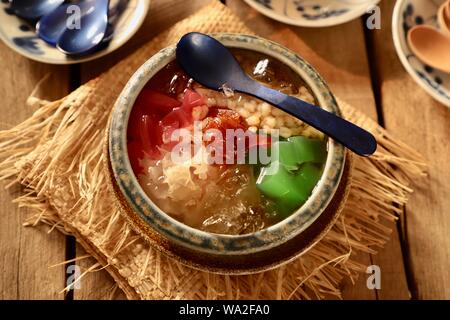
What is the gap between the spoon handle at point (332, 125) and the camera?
0.94m

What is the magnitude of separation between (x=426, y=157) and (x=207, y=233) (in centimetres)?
50

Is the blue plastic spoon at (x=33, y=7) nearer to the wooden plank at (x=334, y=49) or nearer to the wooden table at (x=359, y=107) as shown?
the wooden table at (x=359, y=107)

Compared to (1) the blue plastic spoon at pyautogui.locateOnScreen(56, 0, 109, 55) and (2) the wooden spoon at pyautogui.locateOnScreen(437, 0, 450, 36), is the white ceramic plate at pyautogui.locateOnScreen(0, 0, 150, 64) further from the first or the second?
(2) the wooden spoon at pyautogui.locateOnScreen(437, 0, 450, 36)

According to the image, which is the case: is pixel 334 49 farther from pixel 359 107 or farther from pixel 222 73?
pixel 222 73

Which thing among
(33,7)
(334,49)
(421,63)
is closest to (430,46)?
(421,63)

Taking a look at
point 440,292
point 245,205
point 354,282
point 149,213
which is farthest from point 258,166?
point 440,292

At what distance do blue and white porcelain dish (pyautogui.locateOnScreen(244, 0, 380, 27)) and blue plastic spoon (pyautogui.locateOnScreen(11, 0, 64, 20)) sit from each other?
0.38 meters

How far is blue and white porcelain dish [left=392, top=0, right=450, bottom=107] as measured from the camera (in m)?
1.18

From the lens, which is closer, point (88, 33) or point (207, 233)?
point (207, 233)

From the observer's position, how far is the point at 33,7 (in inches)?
47.2

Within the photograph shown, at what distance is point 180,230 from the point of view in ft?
2.94

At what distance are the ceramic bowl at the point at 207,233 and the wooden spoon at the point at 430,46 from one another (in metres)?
0.32

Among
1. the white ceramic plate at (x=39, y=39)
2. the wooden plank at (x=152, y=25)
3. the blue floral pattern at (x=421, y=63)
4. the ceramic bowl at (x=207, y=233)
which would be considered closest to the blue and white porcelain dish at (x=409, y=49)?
the blue floral pattern at (x=421, y=63)

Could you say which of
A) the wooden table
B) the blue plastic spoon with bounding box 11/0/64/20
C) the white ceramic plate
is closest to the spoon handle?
the wooden table
